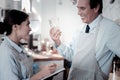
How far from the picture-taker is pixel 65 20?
4402mm

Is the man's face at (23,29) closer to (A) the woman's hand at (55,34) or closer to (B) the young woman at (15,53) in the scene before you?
(B) the young woman at (15,53)

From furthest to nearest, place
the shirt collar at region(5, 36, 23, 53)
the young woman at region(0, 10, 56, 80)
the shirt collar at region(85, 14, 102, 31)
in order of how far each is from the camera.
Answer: the shirt collar at region(85, 14, 102, 31), the shirt collar at region(5, 36, 23, 53), the young woman at region(0, 10, 56, 80)

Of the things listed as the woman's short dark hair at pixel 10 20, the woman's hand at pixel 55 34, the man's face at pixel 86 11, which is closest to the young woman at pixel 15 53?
the woman's short dark hair at pixel 10 20

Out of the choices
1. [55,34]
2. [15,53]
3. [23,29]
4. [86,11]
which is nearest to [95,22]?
[86,11]

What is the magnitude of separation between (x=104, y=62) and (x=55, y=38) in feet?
1.56

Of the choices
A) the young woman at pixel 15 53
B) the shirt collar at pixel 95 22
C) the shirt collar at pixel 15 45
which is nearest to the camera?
the young woman at pixel 15 53

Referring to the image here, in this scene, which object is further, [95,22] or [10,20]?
[95,22]

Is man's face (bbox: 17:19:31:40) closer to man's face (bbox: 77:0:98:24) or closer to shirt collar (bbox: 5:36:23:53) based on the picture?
shirt collar (bbox: 5:36:23:53)

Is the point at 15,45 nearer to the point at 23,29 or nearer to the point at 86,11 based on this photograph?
the point at 23,29

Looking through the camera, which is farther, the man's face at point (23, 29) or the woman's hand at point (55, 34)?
the woman's hand at point (55, 34)

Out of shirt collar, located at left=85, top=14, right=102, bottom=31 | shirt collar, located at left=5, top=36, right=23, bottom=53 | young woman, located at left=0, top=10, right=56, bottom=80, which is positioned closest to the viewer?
young woman, located at left=0, top=10, right=56, bottom=80

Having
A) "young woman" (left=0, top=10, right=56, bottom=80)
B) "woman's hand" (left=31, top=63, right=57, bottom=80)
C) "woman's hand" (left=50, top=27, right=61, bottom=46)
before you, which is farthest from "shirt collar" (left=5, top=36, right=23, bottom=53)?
"woman's hand" (left=50, top=27, right=61, bottom=46)

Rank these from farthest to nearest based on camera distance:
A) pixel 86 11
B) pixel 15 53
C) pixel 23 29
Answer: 1. pixel 86 11
2. pixel 23 29
3. pixel 15 53

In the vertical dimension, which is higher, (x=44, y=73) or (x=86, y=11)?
(x=86, y=11)
